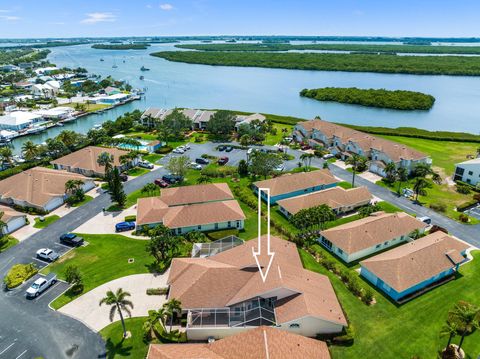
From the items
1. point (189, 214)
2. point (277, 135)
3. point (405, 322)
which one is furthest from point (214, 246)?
point (277, 135)

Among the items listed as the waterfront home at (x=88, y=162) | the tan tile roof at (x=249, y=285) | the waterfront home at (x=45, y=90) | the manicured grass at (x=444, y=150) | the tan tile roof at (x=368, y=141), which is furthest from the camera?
the waterfront home at (x=45, y=90)

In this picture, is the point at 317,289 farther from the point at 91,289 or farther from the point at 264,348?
the point at 91,289

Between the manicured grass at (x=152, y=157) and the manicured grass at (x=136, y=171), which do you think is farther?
the manicured grass at (x=152, y=157)

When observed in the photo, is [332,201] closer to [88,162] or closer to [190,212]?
[190,212]

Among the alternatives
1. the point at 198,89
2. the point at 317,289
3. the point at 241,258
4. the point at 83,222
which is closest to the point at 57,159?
the point at 83,222

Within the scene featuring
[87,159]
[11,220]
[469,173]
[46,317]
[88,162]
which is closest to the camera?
[46,317]

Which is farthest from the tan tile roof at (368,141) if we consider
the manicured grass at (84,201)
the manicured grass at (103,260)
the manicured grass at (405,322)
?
the manicured grass at (84,201)

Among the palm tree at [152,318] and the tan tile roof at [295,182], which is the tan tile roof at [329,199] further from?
the palm tree at [152,318]
